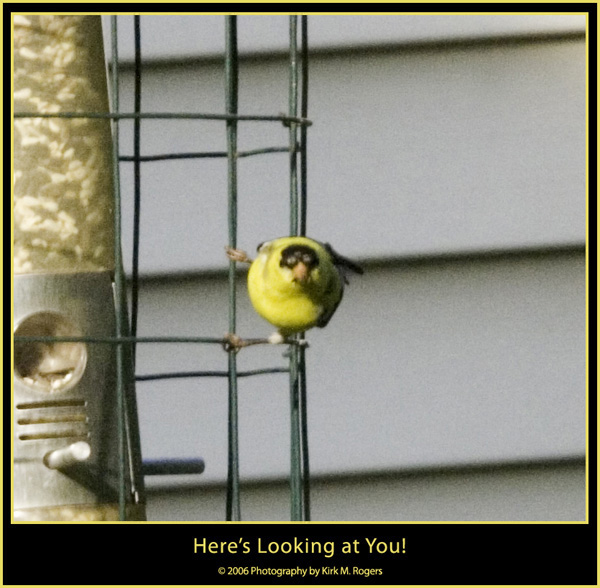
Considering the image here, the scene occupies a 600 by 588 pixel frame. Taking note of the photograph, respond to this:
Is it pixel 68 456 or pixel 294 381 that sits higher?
pixel 294 381

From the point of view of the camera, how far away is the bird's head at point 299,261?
1396mm

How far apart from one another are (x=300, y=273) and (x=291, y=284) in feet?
0.06

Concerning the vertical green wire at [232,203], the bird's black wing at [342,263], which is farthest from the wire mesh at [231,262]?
the bird's black wing at [342,263]

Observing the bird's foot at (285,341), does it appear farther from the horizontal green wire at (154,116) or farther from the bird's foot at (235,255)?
the horizontal green wire at (154,116)

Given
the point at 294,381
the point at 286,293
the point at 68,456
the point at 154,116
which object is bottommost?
the point at 68,456

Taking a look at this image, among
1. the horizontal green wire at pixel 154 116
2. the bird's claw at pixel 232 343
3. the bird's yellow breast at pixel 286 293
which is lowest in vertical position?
the bird's claw at pixel 232 343

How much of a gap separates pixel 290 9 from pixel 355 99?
1.53 ft

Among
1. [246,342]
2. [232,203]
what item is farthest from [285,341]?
[232,203]

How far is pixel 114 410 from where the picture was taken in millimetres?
1330

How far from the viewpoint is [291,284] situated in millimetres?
1402

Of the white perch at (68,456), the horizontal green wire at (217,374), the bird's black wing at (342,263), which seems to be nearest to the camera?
the white perch at (68,456)

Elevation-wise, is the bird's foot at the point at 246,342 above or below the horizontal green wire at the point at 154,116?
below

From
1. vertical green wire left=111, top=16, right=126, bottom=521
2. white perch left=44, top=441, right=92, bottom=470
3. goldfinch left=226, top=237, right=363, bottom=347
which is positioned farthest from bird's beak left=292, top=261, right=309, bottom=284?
white perch left=44, top=441, right=92, bottom=470

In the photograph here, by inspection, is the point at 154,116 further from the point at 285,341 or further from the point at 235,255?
the point at 285,341
